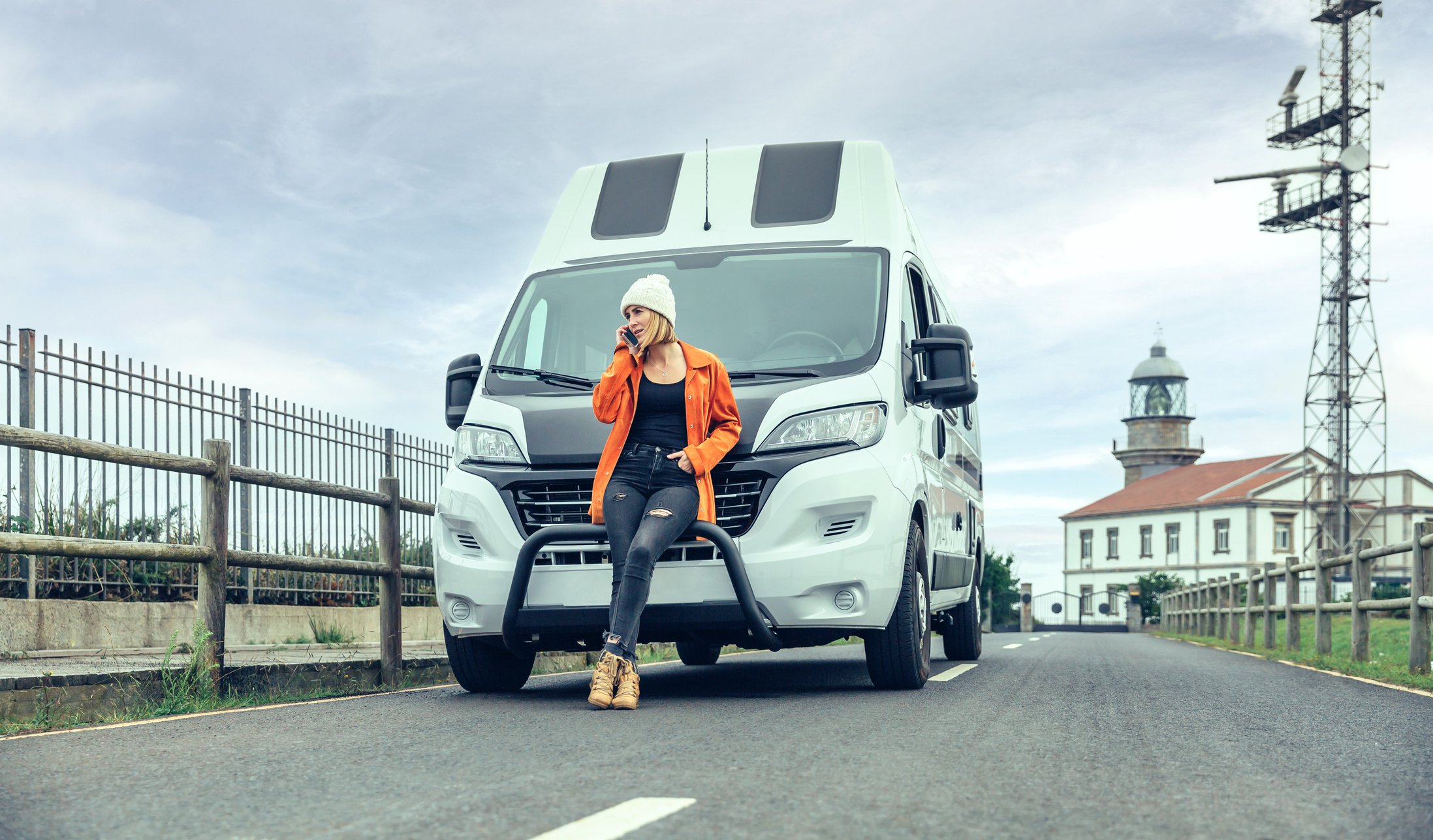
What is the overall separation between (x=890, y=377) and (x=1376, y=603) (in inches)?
257

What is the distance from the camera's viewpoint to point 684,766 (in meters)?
4.26

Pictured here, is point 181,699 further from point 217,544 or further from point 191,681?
point 217,544

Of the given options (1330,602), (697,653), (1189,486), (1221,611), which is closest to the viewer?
(697,653)

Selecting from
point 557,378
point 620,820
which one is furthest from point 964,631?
point 620,820

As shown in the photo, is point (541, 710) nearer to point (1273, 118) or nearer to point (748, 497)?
point (748, 497)

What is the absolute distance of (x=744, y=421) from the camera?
677cm

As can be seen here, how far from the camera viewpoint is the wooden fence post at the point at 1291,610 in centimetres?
1611

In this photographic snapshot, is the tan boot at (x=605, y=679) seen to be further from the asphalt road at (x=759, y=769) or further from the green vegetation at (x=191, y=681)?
the green vegetation at (x=191, y=681)

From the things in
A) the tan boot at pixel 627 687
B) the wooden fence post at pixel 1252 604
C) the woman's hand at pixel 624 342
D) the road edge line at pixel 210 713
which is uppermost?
the woman's hand at pixel 624 342

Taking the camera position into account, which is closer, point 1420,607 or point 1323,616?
point 1420,607

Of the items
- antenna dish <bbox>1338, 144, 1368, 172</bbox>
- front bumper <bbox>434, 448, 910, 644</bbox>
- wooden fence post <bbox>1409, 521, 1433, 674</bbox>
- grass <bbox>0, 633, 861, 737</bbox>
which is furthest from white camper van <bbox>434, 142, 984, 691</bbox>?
antenna dish <bbox>1338, 144, 1368, 172</bbox>

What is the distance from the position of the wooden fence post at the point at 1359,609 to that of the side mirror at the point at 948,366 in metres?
6.42

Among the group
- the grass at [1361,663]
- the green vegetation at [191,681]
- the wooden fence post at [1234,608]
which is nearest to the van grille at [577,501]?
the green vegetation at [191,681]

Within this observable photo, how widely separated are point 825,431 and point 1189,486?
79.2 metres
